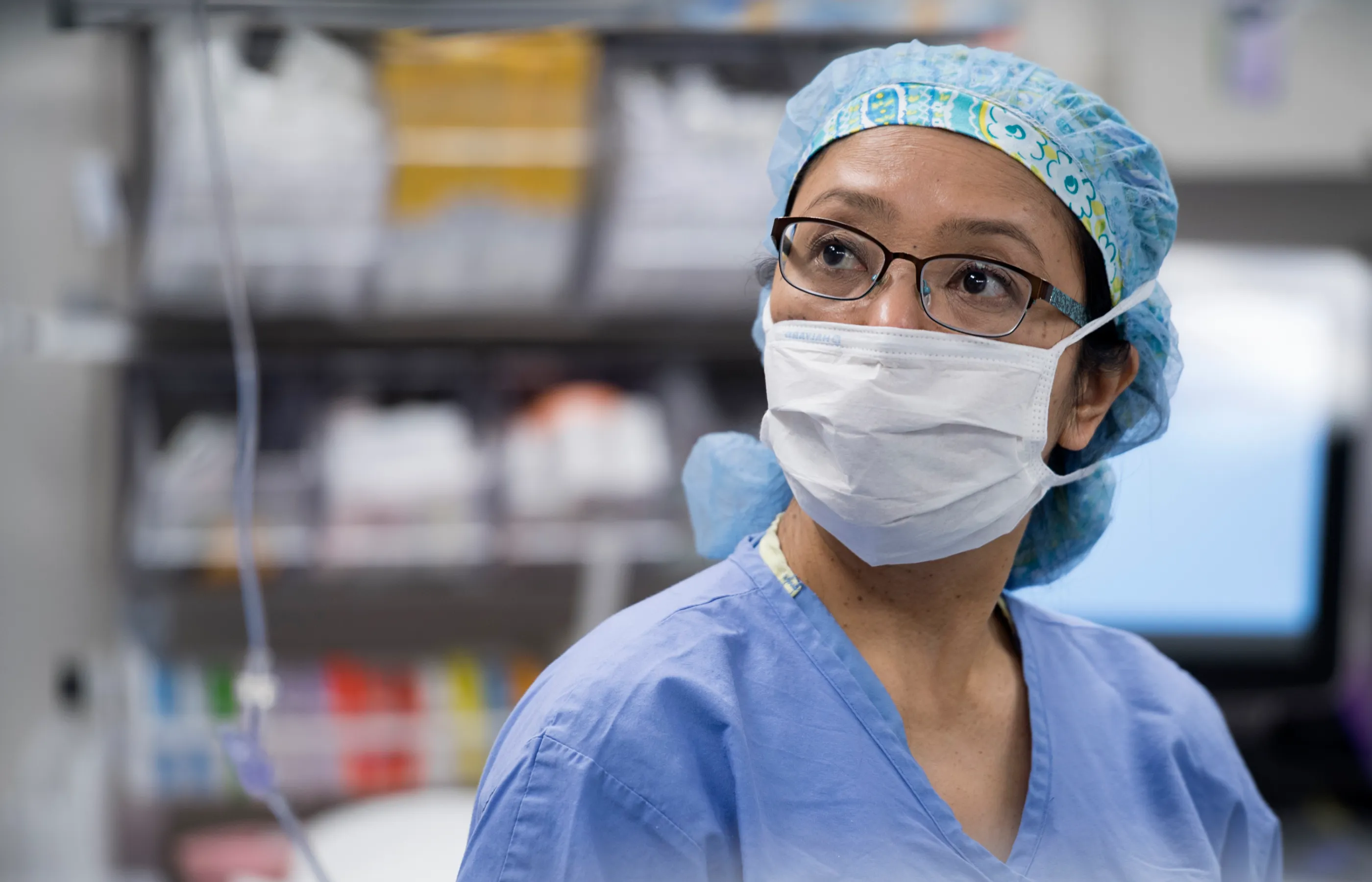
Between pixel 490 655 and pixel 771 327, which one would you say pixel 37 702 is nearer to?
pixel 490 655

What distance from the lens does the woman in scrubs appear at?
839 mm

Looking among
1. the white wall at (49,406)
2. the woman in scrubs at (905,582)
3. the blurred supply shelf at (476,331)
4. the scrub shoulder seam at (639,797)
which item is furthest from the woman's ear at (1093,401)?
the white wall at (49,406)

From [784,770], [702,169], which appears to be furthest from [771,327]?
[702,169]

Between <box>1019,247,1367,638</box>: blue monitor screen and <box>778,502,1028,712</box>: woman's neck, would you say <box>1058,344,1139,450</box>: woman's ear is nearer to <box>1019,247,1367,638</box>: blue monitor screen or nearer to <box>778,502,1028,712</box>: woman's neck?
<box>778,502,1028,712</box>: woman's neck

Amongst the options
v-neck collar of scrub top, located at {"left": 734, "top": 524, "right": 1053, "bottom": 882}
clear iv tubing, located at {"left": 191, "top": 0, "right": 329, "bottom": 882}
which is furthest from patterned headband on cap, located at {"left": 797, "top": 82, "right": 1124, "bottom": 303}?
clear iv tubing, located at {"left": 191, "top": 0, "right": 329, "bottom": 882}

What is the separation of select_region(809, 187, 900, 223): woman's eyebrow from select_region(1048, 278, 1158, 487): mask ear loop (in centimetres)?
19

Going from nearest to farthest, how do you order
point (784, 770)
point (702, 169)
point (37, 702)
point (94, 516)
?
point (784, 770)
point (37, 702)
point (94, 516)
point (702, 169)

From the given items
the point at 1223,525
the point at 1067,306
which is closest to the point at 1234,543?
the point at 1223,525

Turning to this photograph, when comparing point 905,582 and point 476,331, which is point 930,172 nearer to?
point 905,582

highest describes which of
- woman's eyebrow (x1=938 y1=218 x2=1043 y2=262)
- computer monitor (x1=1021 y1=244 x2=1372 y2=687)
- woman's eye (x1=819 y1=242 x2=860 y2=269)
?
woman's eyebrow (x1=938 y1=218 x2=1043 y2=262)

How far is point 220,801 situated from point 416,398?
85 centimetres

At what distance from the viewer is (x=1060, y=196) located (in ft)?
3.14

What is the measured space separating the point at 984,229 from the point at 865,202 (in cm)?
10

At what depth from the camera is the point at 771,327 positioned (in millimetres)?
1000
